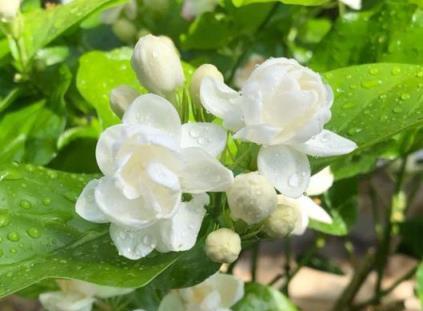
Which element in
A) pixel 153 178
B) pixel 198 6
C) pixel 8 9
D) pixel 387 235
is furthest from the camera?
pixel 387 235

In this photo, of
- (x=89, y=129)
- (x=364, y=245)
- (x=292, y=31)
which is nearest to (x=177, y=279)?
(x=89, y=129)

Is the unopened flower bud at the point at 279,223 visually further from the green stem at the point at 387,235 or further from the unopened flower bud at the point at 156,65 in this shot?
the green stem at the point at 387,235

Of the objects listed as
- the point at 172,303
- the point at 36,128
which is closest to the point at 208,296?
the point at 172,303

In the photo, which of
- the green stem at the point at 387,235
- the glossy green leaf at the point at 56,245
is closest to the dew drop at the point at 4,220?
the glossy green leaf at the point at 56,245

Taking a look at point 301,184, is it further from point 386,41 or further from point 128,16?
point 128,16

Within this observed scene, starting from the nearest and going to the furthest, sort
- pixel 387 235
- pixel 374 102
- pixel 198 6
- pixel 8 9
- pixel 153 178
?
pixel 153 178 → pixel 374 102 → pixel 8 9 → pixel 198 6 → pixel 387 235

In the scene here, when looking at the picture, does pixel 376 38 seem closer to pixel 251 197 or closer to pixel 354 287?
pixel 251 197

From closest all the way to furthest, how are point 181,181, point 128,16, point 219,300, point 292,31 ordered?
point 181,181 → point 219,300 → point 128,16 → point 292,31
